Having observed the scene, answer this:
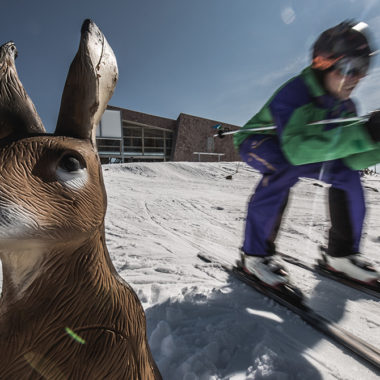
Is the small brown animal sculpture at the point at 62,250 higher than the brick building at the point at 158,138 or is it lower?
lower

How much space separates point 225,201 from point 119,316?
4.73 meters

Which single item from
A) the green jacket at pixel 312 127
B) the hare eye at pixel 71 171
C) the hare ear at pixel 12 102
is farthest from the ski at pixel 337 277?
the hare ear at pixel 12 102

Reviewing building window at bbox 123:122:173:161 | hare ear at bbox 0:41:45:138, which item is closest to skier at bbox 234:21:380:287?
hare ear at bbox 0:41:45:138

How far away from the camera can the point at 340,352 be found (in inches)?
37.6

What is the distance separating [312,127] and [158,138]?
18.8 m

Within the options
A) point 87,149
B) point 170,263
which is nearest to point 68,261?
point 87,149

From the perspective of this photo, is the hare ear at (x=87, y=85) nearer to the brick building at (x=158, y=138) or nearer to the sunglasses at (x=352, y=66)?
the sunglasses at (x=352, y=66)

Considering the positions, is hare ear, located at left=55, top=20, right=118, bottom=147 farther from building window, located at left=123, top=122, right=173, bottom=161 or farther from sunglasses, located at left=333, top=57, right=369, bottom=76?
building window, located at left=123, top=122, right=173, bottom=161

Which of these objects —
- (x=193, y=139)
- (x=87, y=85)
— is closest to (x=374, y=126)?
(x=87, y=85)

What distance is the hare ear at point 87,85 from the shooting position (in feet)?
1.56

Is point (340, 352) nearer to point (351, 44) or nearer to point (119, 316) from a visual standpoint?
point (119, 316)

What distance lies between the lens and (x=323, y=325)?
1.08 meters

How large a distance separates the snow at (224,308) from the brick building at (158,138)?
12.9 m

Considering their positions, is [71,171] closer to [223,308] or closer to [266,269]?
[223,308]
